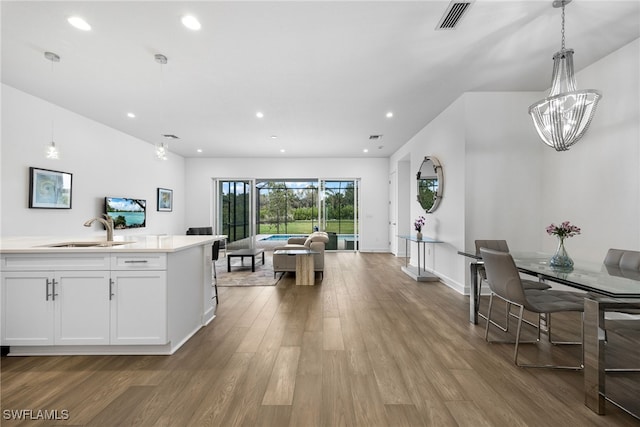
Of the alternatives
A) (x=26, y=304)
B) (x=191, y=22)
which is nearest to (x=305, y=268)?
(x=26, y=304)

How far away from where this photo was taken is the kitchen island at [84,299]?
2336 millimetres

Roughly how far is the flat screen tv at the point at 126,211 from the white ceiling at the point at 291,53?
1.72 meters

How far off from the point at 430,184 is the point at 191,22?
442 centimetres

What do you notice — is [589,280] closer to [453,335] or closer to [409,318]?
[453,335]

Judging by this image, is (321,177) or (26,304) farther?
(321,177)

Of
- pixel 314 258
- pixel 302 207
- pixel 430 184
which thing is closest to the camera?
pixel 314 258

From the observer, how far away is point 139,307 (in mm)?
2355

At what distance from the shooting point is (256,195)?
872 cm

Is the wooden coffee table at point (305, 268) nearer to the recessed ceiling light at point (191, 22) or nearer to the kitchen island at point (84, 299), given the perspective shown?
the kitchen island at point (84, 299)

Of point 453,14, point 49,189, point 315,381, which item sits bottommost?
point 315,381

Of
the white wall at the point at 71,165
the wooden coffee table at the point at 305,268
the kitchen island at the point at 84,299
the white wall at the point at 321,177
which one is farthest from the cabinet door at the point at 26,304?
the white wall at the point at 321,177

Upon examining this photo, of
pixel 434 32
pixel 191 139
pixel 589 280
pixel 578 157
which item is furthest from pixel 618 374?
pixel 191 139

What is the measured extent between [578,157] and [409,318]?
9.87 feet

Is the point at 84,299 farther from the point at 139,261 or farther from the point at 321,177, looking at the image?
the point at 321,177
